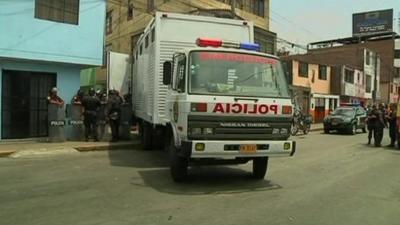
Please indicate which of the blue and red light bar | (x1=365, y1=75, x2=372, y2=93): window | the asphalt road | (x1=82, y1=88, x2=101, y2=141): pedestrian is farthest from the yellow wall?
the blue and red light bar

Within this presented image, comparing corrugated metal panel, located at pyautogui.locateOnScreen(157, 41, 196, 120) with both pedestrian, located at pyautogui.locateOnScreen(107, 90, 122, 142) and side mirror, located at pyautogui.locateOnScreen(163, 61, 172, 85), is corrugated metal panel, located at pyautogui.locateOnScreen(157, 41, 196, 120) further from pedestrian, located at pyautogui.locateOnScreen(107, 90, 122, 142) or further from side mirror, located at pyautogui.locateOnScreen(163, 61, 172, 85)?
pedestrian, located at pyautogui.locateOnScreen(107, 90, 122, 142)

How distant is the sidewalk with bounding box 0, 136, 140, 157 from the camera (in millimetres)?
15109

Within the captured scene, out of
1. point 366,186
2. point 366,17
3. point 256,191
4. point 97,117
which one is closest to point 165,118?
point 256,191

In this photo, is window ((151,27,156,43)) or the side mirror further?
window ((151,27,156,43))

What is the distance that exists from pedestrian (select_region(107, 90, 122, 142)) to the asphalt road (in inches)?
147

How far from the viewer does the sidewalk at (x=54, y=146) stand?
15109mm

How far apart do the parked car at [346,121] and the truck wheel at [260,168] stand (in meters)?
20.2

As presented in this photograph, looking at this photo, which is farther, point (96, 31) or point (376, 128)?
point (376, 128)

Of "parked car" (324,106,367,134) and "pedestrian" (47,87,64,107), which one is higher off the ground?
"pedestrian" (47,87,64,107)

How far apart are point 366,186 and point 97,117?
10.1 m

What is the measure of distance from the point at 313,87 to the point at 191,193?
3904 centimetres

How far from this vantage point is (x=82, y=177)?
36.2 ft

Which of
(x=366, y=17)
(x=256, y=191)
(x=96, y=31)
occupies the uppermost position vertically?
(x=366, y=17)

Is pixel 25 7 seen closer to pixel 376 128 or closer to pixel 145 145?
pixel 145 145
